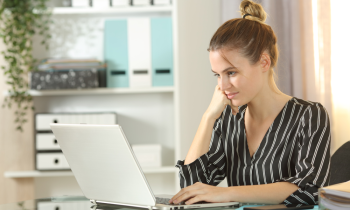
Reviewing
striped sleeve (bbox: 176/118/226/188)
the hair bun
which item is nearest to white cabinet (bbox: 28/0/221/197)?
striped sleeve (bbox: 176/118/226/188)

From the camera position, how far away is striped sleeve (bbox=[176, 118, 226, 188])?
1.20 m

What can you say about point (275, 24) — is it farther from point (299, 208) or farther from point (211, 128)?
point (299, 208)

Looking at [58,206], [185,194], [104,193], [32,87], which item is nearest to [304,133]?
[185,194]

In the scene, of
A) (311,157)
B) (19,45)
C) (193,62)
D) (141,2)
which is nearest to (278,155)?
(311,157)

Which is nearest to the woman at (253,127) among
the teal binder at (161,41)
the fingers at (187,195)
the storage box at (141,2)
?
the fingers at (187,195)

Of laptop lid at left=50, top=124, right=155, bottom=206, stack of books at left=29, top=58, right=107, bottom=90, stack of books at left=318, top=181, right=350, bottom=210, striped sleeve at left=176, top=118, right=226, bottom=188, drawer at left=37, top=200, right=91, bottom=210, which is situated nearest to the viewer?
stack of books at left=318, top=181, right=350, bottom=210

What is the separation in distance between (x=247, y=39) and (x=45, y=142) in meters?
1.39

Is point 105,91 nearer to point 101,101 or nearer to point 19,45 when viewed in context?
point 101,101

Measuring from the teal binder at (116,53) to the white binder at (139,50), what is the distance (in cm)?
3

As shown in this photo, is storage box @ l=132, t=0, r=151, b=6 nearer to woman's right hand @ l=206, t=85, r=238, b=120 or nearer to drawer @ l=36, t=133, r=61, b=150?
drawer @ l=36, t=133, r=61, b=150

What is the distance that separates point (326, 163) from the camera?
105 centimetres

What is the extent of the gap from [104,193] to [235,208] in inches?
12.6

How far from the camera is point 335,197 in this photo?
71 centimetres

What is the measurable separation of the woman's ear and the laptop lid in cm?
57
